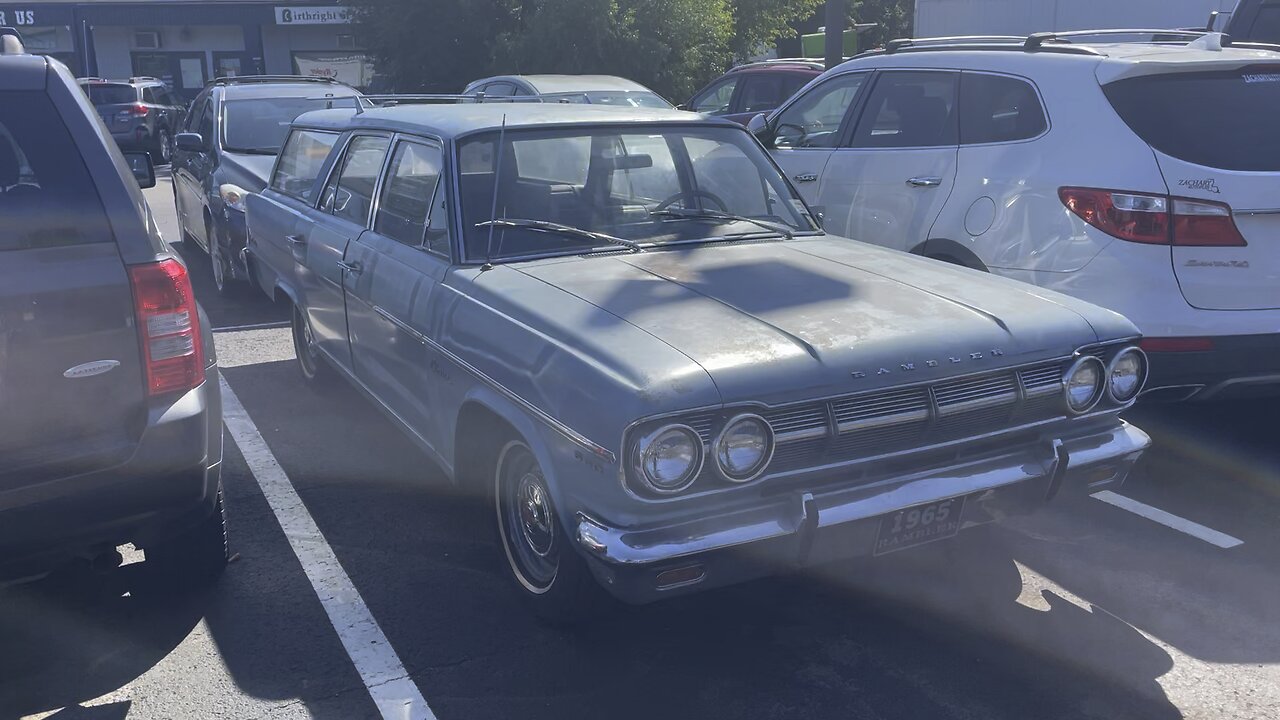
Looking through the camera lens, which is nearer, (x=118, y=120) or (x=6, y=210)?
(x=6, y=210)

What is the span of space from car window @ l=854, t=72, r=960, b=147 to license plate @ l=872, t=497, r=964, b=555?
3092 millimetres

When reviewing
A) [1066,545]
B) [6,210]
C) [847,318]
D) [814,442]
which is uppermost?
[6,210]

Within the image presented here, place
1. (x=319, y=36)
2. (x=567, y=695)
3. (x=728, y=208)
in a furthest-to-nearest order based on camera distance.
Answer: (x=319, y=36) < (x=728, y=208) < (x=567, y=695)

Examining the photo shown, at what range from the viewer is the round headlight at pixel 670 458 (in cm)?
313

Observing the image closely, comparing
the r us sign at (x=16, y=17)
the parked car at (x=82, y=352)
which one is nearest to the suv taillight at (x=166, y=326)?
the parked car at (x=82, y=352)

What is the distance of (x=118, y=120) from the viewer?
22.0 metres

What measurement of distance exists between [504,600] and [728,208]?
1.99 m

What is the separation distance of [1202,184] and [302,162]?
4879 mm

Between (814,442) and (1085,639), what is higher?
(814,442)

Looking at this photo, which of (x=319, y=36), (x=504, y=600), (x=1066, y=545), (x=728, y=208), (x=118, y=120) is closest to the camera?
(x=504, y=600)

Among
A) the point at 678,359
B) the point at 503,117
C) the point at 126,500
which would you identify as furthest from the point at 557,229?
the point at 126,500

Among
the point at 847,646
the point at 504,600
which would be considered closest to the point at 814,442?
the point at 847,646

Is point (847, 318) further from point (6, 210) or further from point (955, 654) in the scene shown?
point (6, 210)

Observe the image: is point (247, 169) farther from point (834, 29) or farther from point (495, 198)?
point (834, 29)
